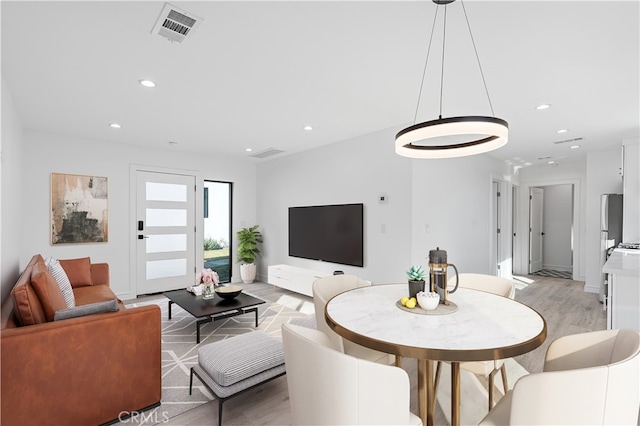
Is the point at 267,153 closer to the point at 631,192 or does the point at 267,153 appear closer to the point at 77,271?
the point at 77,271

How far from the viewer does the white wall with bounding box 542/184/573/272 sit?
7504 mm

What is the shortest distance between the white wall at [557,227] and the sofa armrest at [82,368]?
29.0 feet

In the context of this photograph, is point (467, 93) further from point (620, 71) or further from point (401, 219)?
point (401, 219)

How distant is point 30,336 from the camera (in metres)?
1.68

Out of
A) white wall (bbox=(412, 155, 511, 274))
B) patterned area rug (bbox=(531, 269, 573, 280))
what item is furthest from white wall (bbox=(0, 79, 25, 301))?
patterned area rug (bbox=(531, 269, 573, 280))

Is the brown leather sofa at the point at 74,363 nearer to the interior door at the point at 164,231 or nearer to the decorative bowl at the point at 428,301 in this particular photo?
the decorative bowl at the point at 428,301

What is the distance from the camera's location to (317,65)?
7.86ft

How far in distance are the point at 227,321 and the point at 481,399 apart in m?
2.80

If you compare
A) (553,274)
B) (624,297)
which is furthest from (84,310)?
(553,274)

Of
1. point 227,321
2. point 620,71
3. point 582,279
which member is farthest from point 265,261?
point 582,279

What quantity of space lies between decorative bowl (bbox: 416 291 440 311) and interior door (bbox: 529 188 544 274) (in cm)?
696

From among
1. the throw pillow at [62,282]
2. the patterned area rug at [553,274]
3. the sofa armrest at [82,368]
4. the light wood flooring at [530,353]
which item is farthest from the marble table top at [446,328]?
the patterned area rug at [553,274]

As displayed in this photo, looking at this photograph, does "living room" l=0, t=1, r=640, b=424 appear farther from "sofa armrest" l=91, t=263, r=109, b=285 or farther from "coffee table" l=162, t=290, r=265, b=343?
"coffee table" l=162, t=290, r=265, b=343

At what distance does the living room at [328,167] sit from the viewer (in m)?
2.51
